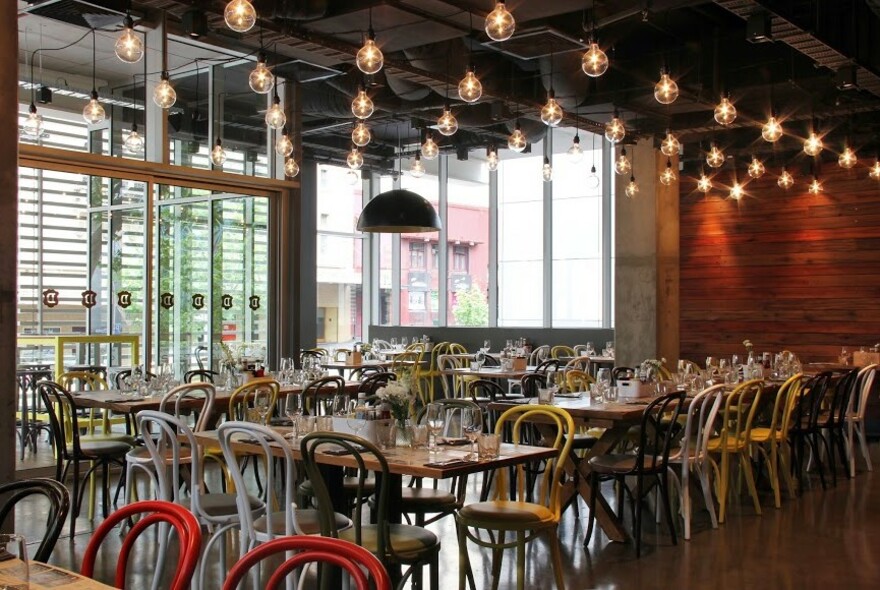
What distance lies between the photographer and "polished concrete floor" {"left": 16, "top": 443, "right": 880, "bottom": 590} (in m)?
5.15

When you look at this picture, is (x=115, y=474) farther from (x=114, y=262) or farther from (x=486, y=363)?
(x=486, y=363)

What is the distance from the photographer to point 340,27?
25.4 ft

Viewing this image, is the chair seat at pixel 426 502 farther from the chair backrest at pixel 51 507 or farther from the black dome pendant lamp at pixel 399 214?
the black dome pendant lamp at pixel 399 214

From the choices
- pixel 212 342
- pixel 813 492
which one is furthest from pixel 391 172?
pixel 813 492

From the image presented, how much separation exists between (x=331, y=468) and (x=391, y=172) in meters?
11.3

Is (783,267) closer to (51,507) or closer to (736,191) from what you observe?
(736,191)

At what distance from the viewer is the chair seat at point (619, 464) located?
5840 mm

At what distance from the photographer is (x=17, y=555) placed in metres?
2.16

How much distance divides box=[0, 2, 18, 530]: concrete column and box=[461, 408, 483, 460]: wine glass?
2120 mm

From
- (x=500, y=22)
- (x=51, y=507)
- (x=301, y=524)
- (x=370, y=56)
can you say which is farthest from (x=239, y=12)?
(x=51, y=507)

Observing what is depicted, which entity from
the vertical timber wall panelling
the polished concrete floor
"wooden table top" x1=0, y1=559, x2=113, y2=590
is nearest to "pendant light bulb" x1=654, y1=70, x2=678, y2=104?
the polished concrete floor

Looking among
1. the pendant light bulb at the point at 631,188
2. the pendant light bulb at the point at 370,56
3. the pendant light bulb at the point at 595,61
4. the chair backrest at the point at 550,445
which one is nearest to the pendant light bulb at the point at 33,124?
the pendant light bulb at the point at 370,56

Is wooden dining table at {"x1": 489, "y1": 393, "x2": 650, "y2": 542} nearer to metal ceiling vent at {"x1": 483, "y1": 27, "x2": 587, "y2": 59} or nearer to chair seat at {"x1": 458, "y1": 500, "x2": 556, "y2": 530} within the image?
chair seat at {"x1": 458, "y1": 500, "x2": 556, "y2": 530}

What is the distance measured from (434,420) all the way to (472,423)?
188 millimetres
